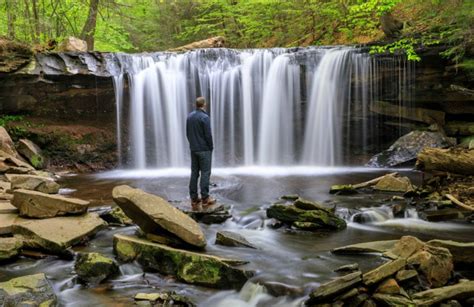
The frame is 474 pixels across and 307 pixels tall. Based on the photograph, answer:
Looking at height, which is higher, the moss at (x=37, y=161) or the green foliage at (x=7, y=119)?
the green foliage at (x=7, y=119)

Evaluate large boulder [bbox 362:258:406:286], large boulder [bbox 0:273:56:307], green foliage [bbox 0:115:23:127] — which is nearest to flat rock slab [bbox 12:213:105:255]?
large boulder [bbox 0:273:56:307]

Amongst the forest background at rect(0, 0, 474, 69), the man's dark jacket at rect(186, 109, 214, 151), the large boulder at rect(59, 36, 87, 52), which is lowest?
the man's dark jacket at rect(186, 109, 214, 151)

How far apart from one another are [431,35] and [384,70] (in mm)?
1766

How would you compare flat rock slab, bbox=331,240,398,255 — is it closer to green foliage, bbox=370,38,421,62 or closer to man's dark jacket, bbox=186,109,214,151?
man's dark jacket, bbox=186,109,214,151

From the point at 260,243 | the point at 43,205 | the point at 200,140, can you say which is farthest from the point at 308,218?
the point at 43,205

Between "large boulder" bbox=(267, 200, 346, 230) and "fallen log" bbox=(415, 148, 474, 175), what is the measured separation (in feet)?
11.0

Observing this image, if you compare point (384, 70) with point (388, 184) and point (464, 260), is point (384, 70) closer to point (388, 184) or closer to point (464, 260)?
point (388, 184)

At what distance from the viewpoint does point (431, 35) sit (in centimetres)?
1241

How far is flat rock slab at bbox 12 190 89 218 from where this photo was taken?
6.56 metres

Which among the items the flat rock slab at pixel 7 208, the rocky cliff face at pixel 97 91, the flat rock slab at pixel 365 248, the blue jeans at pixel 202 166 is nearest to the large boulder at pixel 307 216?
the flat rock slab at pixel 365 248

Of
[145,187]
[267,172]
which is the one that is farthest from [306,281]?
[267,172]

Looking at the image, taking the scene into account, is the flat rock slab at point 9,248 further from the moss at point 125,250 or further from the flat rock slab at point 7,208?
the flat rock slab at point 7,208

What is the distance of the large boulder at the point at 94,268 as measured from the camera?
16.2ft

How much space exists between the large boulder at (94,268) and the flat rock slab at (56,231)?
2.44 feet
